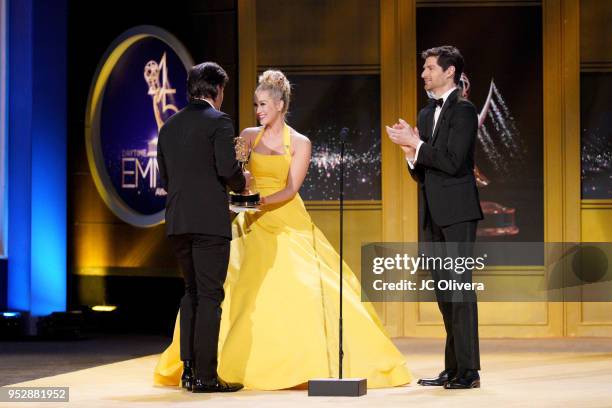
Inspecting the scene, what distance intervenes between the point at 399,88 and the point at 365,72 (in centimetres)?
27

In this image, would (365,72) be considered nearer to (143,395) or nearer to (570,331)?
(570,331)

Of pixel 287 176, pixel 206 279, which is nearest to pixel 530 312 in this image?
pixel 287 176

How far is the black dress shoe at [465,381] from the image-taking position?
491 centimetres

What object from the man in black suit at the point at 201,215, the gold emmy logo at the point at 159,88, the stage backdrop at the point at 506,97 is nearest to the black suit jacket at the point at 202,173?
the man in black suit at the point at 201,215

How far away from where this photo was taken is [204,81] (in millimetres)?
4945

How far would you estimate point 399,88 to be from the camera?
7801mm

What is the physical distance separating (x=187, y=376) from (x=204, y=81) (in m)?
1.35

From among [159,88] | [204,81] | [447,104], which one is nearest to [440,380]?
[447,104]

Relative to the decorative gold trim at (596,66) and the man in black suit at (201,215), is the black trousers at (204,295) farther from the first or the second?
the decorative gold trim at (596,66)

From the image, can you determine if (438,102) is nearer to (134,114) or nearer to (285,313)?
(285,313)

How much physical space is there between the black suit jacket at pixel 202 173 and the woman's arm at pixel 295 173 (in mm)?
418

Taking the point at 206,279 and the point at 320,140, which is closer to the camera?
the point at 206,279

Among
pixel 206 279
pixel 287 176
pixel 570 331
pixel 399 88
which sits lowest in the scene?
pixel 570 331

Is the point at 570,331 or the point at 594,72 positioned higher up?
the point at 594,72
